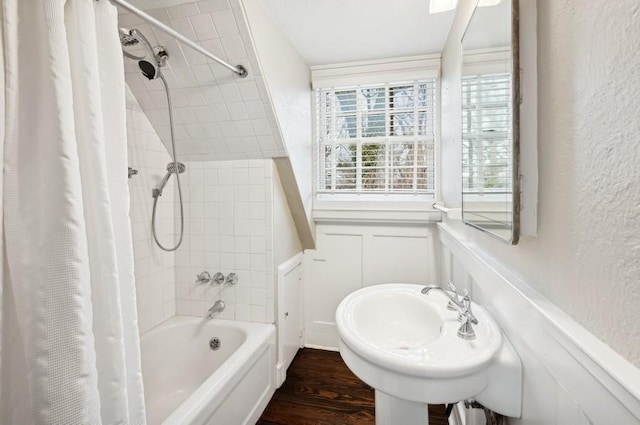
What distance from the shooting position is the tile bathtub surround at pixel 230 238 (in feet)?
6.34

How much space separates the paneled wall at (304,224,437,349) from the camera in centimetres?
226

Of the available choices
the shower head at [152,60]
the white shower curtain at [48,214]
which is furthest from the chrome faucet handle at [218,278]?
the white shower curtain at [48,214]

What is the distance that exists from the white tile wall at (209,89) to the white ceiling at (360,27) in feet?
1.10

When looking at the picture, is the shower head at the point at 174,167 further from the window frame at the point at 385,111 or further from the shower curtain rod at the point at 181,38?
the window frame at the point at 385,111

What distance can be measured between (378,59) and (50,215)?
2.17 meters

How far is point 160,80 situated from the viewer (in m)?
1.64

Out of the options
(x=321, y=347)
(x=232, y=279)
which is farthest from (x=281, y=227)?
(x=321, y=347)

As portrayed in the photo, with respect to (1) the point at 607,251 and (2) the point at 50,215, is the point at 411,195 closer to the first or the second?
(1) the point at 607,251

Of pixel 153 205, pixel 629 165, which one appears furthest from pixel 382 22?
pixel 153 205

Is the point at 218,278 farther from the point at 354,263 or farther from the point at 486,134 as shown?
the point at 486,134

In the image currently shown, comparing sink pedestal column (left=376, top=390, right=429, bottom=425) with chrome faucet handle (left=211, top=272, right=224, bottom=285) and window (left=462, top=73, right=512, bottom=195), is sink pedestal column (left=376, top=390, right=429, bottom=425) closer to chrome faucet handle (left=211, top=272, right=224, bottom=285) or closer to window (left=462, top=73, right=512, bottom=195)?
window (left=462, top=73, right=512, bottom=195)

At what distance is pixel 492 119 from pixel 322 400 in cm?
177

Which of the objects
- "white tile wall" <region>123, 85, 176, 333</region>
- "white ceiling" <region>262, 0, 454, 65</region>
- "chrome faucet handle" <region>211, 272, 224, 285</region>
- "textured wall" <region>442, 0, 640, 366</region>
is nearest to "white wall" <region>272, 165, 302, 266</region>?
"chrome faucet handle" <region>211, 272, 224, 285</region>

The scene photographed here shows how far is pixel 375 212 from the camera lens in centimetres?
227
